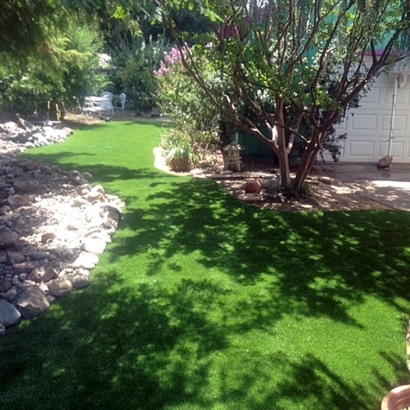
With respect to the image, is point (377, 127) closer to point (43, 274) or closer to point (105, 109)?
point (43, 274)

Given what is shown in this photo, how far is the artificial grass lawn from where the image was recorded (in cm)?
313

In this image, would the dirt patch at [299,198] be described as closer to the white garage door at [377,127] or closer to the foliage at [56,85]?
the white garage door at [377,127]

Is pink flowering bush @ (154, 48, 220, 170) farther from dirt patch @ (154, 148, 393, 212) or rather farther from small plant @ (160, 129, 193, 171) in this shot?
dirt patch @ (154, 148, 393, 212)

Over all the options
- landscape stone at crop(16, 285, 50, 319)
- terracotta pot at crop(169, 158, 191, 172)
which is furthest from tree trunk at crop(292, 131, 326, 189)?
landscape stone at crop(16, 285, 50, 319)

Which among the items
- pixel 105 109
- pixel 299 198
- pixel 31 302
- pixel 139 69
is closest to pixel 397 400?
pixel 31 302

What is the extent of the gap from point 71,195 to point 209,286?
3.59m

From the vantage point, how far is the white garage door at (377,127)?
11406 millimetres

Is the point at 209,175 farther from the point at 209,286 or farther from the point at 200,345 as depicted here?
the point at 200,345

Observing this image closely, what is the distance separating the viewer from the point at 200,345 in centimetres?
362

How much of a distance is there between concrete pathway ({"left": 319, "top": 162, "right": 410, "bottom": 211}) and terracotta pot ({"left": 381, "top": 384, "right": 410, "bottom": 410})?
5.27m

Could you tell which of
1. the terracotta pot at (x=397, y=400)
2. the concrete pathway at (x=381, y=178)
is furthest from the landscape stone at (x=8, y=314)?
the concrete pathway at (x=381, y=178)

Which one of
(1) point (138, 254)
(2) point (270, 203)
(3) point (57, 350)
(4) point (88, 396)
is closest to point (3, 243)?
(1) point (138, 254)

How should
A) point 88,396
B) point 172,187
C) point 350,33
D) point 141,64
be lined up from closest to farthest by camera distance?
point 88,396 → point 350,33 → point 172,187 → point 141,64

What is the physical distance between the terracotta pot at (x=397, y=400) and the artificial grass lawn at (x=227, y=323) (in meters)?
0.55
